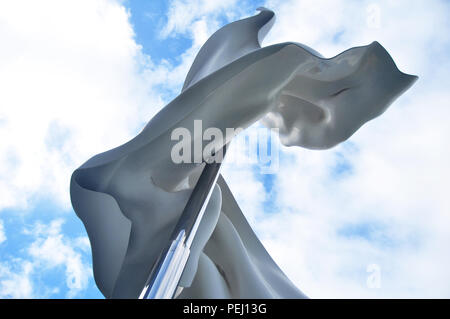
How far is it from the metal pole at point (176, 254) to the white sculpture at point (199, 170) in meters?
0.11

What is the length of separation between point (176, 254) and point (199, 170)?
720mm

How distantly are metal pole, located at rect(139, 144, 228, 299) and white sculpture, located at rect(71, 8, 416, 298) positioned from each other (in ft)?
0.37

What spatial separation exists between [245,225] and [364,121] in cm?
76

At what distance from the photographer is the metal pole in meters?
1.02

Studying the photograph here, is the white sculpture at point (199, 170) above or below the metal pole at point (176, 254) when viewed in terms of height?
Answer: above

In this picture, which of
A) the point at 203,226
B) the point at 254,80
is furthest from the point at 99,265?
the point at 254,80

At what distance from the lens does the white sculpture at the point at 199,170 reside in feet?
4.81

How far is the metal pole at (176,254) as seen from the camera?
1.02 metres

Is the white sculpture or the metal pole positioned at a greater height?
the white sculpture

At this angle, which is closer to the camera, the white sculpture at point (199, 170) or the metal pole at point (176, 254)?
the metal pole at point (176, 254)

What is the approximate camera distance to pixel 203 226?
1.51 meters

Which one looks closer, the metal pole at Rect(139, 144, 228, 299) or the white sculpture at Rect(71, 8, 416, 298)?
the metal pole at Rect(139, 144, 228, 299)

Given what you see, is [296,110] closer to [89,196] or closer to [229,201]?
[229,201]

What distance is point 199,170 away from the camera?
1.82 m
